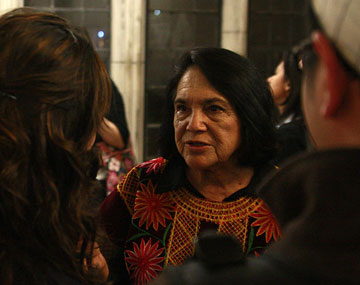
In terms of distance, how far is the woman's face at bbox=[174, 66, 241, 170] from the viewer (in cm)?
169

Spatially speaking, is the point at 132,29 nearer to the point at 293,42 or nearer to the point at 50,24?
the point at 293,42

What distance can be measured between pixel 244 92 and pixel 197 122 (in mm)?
192

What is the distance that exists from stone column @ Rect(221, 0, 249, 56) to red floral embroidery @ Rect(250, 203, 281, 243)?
3.85 m

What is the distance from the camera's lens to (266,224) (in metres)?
1.64

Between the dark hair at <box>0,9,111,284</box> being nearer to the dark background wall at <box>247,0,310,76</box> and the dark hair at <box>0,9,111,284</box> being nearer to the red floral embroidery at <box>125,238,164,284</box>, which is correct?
the red floral embroidery at <box>125,238,164,284</box>

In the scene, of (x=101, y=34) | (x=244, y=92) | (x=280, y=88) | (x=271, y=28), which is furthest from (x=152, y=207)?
(x=271, y=28)

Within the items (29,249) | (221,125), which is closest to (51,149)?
(29,249)

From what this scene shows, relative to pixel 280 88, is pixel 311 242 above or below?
above

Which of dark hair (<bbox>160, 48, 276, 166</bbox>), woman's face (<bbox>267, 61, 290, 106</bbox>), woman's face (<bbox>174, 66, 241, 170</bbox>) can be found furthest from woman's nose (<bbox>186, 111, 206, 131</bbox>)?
woman's face (<bbox>267, 61, 290, 106</bbox>)

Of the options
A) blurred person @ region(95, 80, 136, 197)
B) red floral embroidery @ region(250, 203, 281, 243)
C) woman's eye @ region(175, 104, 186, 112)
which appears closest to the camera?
red floral embroidery @ region(250, 203, 281, 243)

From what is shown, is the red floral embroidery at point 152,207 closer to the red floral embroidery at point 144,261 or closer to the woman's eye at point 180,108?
the red floral embroidery at point 144,261

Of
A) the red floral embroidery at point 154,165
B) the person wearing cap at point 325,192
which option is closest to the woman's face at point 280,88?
the red floral embroidery at point 154,165

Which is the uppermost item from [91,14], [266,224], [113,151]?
[91,14]

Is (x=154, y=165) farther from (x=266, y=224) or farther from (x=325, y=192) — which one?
(x=325, y=192)
